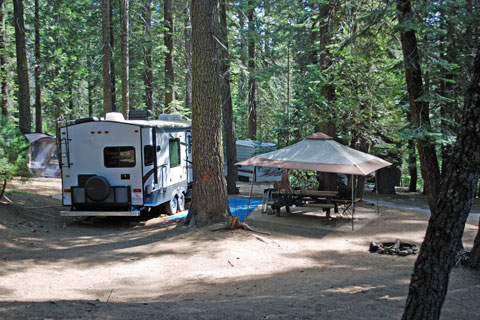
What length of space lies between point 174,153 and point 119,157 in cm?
218

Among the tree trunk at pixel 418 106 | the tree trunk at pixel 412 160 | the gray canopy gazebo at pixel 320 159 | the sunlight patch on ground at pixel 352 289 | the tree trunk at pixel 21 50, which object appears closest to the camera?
the sunlight patch on ground at pixel 352 289

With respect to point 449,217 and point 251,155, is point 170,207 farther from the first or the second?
point 449,217

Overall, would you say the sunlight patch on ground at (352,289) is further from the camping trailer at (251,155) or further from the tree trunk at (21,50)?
the tree trunk at (21,50)

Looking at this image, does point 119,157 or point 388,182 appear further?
point 388,182

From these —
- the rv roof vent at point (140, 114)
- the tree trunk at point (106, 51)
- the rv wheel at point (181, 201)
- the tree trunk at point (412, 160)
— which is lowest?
the rv wheel at point (181, 201)

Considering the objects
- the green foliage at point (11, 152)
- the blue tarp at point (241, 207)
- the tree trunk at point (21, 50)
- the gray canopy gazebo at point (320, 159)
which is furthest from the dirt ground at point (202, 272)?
the tree trunk at point (21, 50)

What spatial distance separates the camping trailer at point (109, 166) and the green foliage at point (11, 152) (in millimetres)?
915

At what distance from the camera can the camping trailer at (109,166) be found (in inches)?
424

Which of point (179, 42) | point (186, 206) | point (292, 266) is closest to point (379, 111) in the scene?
point (186, 206)

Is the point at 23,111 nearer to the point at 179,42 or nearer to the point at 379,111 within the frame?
the point at 179,42

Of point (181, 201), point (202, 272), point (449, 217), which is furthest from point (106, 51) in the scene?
point (449, 217)

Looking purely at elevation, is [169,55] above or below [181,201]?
above

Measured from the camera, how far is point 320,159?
10.6 m

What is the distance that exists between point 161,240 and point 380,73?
9233 mm
